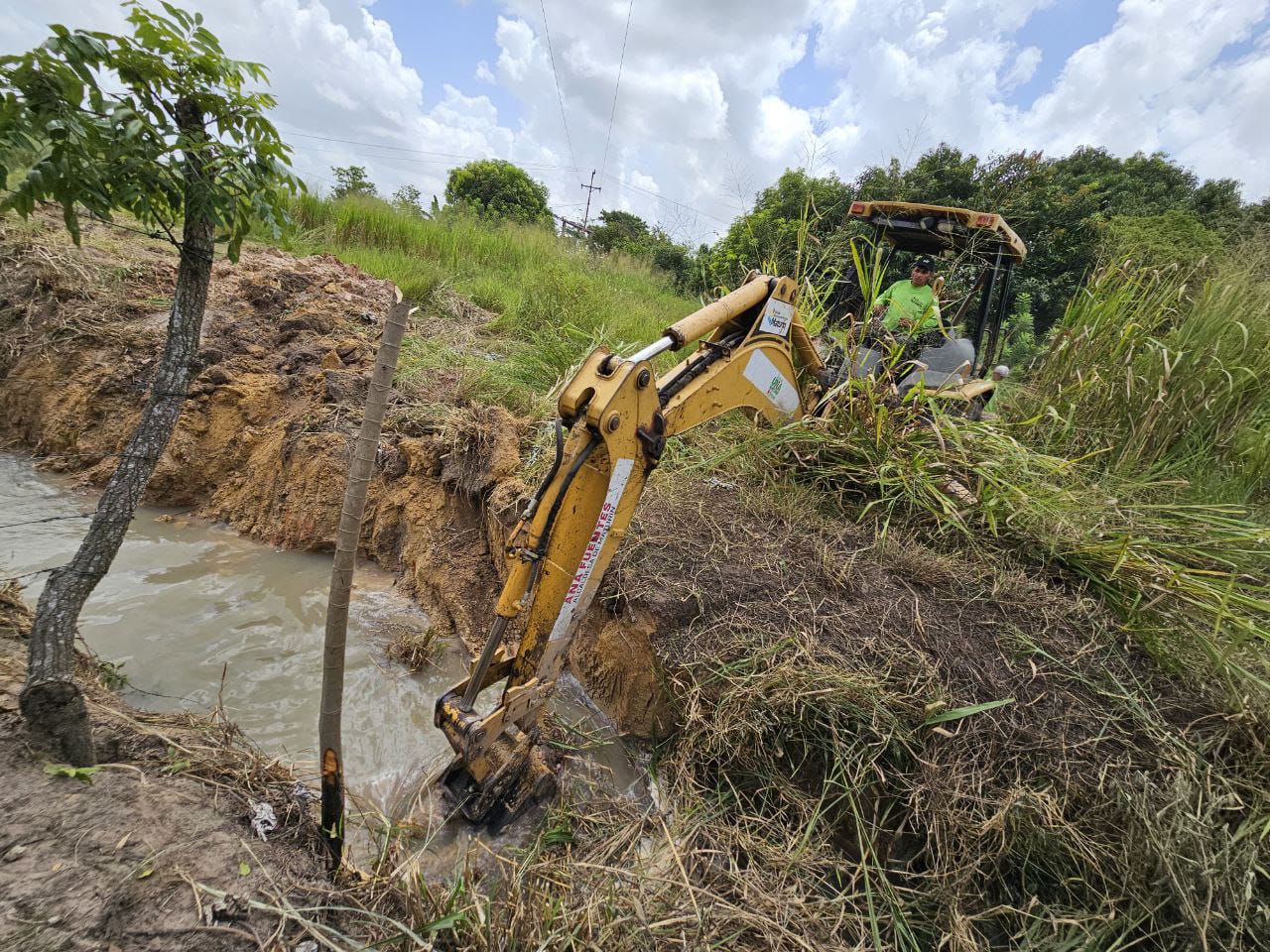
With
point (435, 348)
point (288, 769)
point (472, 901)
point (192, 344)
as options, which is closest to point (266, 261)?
point (435, 348)

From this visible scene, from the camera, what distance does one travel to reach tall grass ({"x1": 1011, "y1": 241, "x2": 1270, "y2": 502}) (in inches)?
125

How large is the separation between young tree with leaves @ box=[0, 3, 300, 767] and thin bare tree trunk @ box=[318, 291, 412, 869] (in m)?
0.56

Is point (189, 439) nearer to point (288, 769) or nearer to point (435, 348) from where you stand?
point (435, 348)

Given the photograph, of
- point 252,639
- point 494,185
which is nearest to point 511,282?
point 252,639

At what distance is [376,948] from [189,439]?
436 centimetres

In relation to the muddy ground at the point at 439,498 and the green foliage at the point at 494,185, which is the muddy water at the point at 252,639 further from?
the green foliage at the point at 494,185

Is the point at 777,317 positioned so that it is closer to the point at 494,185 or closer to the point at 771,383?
the point at 771,383

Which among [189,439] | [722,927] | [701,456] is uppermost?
[701,456]

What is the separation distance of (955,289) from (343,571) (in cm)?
445

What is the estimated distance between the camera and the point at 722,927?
173 centimetres

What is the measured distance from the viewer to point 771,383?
103 inches

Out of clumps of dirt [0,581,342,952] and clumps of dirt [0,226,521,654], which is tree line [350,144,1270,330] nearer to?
clumps of dirt [0,226,521,654]

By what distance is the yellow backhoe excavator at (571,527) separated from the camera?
185 cm

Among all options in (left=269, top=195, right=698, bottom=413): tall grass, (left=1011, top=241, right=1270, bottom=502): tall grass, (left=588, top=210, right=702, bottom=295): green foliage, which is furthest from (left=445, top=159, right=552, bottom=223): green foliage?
(left=1011, top=241, right=1270, bottom=502): tall grass
